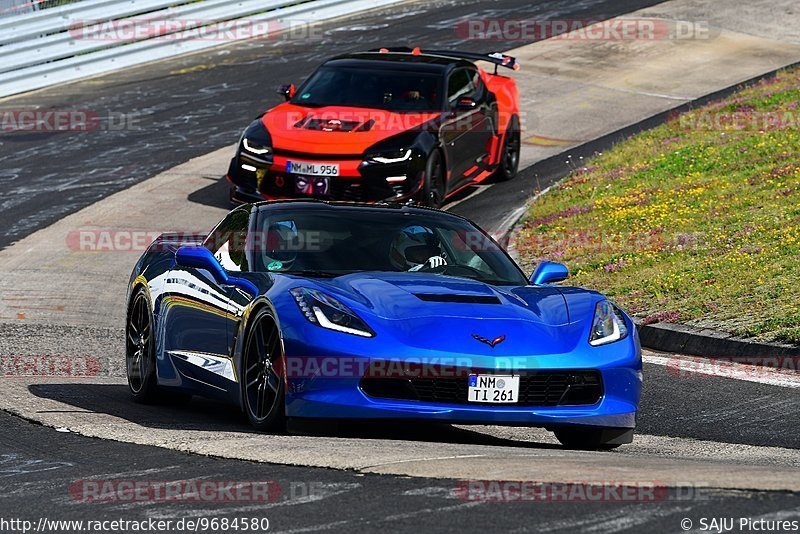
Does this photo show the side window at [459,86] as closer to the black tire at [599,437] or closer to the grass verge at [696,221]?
the grass verge at [696,221]

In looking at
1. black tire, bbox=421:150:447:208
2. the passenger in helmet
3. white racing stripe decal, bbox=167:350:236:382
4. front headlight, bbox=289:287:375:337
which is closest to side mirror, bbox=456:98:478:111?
black tire, bbox=421:150:447:208

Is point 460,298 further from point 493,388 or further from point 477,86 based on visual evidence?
point 477,86

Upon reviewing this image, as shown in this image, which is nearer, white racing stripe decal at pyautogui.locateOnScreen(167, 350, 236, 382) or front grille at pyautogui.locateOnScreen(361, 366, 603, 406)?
front grille at pyautogui.locateOnScreen(361, 366, 603, 406)

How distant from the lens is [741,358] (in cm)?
1124

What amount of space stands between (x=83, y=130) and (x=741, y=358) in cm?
1352

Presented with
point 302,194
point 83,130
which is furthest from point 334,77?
point 83,130

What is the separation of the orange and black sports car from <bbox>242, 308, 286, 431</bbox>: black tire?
26.9 feet

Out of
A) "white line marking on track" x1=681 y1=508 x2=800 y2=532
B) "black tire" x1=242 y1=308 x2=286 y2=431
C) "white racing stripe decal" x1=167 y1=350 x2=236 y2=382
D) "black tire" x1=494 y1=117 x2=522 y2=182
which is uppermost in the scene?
"white line marking on track" x1=681 y1=508 x2=800 y2=532

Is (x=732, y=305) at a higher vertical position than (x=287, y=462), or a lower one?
lower

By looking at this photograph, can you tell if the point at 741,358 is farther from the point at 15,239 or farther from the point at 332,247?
the point at 15,239

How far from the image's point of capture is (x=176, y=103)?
24.2m

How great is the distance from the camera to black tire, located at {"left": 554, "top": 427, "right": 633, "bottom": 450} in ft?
26.9
